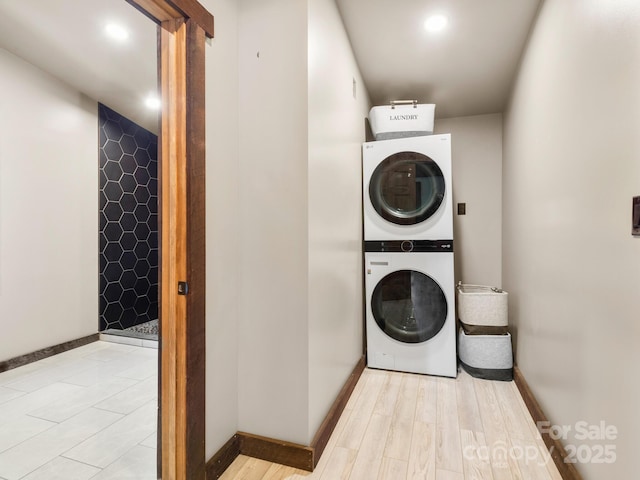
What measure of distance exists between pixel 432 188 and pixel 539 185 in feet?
2.54

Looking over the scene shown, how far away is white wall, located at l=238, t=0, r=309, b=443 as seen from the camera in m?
1.51

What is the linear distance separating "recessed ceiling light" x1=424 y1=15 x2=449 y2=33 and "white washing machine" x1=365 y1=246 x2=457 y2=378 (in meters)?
1.43

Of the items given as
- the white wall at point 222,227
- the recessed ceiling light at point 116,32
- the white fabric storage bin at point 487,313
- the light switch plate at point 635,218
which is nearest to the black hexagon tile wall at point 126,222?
the recessed ceiling light at point 116,32

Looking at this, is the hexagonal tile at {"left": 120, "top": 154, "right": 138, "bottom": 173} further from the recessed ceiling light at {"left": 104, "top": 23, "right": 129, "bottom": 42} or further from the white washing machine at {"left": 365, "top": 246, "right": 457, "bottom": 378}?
the white washing machine at {"left": 365, "top": 246, "right": 457, "bottom": 378}

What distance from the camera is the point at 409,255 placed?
2.61m

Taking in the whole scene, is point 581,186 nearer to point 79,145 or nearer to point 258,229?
point 258,229

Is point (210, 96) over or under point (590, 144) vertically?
over

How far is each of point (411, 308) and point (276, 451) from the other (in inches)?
58.3

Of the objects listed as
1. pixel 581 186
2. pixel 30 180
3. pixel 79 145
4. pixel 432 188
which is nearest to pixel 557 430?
pixel 581 186

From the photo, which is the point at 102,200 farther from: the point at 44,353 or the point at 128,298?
the point at 44,353

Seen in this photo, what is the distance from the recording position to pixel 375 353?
8.82ft

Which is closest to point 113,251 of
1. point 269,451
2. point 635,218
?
point 269,451

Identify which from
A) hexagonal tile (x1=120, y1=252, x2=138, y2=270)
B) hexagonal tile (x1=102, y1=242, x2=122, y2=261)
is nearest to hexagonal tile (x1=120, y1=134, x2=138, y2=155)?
hexagonal tile (x1=102, y1=242, x2=122, y2=261)

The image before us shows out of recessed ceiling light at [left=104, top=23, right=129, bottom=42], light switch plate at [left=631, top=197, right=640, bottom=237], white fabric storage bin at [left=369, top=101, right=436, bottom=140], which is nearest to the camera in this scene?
light switch plate at [left=631, top=197, right=640, bottom=237]
